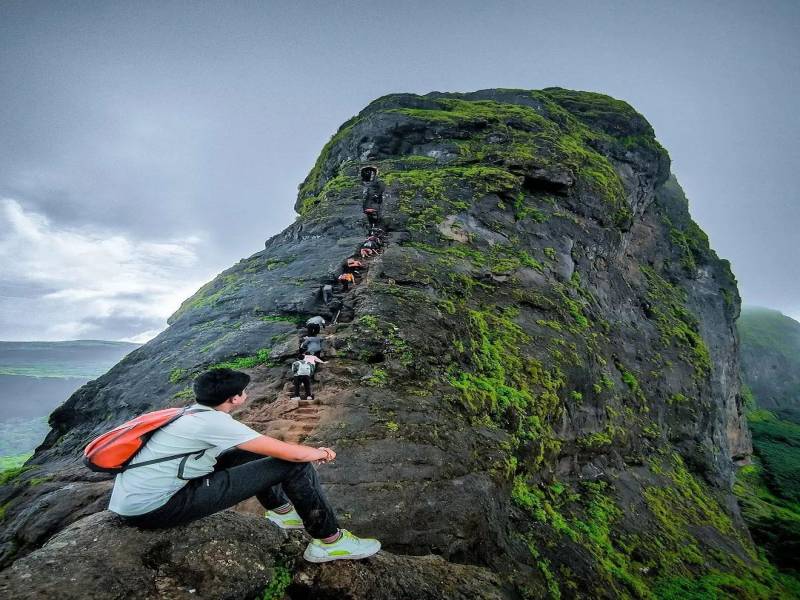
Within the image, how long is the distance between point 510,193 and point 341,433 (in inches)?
637

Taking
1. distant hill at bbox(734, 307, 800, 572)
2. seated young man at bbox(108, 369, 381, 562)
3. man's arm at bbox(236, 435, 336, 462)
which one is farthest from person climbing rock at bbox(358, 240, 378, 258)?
distant hill at bbox(734, 307, 800, 572)

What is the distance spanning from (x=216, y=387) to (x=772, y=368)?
10096 cm

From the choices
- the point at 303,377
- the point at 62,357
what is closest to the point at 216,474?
the point at 303,377

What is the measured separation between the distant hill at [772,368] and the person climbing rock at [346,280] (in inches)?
3094

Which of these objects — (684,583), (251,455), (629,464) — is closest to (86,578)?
(251,455)

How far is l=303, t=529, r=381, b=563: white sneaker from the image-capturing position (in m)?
3.50

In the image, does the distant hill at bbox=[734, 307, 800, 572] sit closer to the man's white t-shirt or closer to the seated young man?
the seated young man

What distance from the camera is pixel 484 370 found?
408 inches

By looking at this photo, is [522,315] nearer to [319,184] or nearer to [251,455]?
[251,455]

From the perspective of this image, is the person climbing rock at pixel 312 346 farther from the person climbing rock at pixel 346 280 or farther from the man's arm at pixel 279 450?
the man's arm at pixel 279 450

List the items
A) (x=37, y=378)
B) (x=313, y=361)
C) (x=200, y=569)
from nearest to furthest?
(x=200, y=569) → (x=313, y=361) → (x=37, y=378)

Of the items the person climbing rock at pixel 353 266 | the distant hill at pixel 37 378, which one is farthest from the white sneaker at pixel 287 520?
the distant hill at pixel 37 378

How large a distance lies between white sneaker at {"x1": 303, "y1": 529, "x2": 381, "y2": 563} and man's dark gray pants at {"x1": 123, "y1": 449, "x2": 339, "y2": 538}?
0.11m

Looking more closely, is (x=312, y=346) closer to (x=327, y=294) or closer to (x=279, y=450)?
(x=327, y=294)
